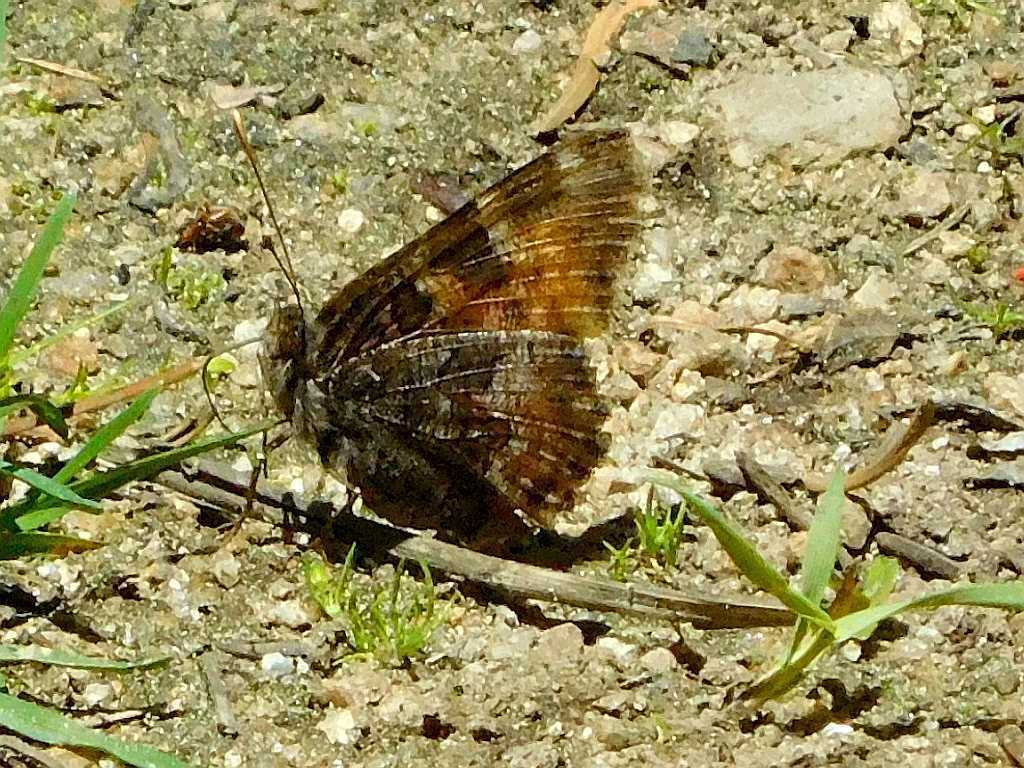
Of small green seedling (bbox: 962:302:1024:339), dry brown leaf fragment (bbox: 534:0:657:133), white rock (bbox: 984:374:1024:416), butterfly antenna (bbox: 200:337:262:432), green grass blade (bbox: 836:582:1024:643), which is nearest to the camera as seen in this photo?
green grass blade (bbox: 836:582:1024:643)

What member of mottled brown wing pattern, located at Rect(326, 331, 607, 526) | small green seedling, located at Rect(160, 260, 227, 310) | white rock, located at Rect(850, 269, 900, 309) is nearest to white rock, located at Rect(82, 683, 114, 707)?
mottled brown wing pattern, located at Rect(326, 331, 607, 526)

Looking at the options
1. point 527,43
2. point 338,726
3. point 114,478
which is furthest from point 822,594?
point 527,43

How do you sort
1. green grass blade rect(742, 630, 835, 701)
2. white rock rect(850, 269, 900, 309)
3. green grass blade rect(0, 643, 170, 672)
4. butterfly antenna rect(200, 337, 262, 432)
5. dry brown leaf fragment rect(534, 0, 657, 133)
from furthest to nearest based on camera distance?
dry brown leaf fragment rect(534, 0, 657, 133) → white rock rect(850, 269, 900, 309) → butterfly antenna rect(200, 337, 262, 432) → green grass blade rect(742, 630, 835, 701) → green grass blade rect(0, 643, 170, 672)

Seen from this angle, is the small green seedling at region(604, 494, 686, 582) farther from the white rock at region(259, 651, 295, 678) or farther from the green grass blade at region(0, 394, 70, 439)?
the green grass blade at region(0, 394, 70, 439)

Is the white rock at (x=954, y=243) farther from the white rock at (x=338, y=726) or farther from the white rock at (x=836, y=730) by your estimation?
the white rock at (x=338, y=726)

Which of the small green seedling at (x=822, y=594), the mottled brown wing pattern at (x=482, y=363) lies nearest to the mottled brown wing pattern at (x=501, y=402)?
the mottled brown wing pattern at (x=482, y=363)

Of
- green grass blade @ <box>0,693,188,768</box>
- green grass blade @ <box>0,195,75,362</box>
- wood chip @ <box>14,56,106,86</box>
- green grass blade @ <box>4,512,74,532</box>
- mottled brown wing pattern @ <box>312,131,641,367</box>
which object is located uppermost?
wood chip @ <box>14,56,106,86</box>

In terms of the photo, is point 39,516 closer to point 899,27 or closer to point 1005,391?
point 1005,391
